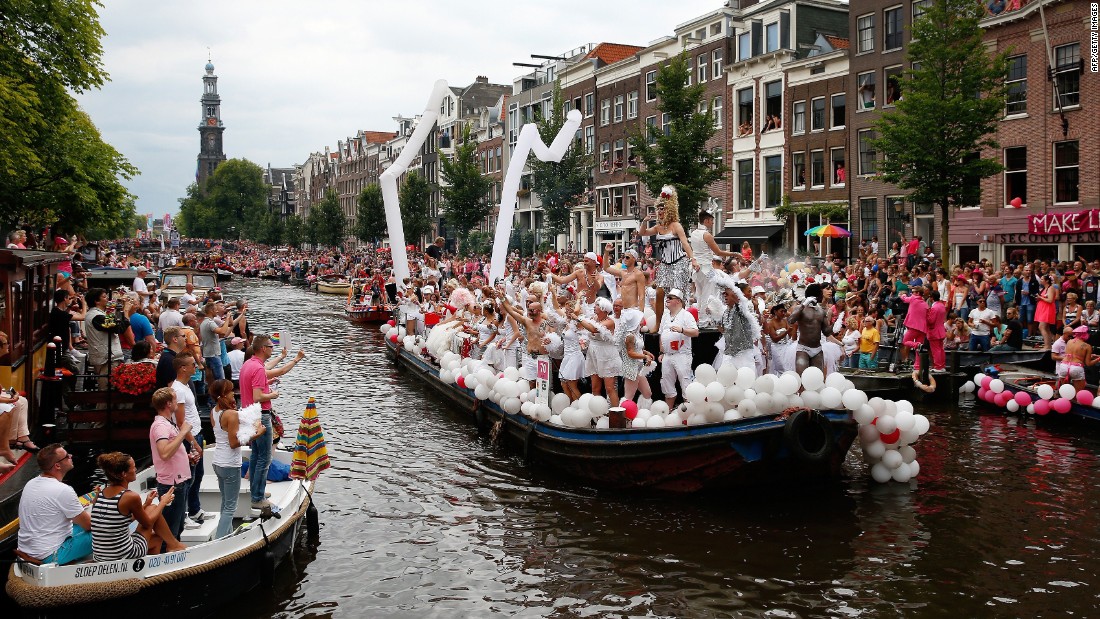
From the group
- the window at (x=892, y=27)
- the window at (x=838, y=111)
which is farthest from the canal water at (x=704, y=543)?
the window at (x=838, y=111)

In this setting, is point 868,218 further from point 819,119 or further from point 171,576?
point 171,576

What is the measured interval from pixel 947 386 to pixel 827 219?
18.6 meters

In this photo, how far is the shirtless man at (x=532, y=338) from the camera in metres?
13.4

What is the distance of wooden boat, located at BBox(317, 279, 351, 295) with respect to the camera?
56.1 m

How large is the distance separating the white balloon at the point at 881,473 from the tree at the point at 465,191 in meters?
47.3

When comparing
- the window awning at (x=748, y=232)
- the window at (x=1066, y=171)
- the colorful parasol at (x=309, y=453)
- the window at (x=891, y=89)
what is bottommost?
the colorful parasol at (x=309, y=453)

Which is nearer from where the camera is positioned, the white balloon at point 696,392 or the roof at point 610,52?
the white balloon at point 696,392

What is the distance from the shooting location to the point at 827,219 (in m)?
35.7

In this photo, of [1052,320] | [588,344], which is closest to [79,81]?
[588,344]

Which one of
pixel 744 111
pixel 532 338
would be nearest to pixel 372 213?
pixel 744 111

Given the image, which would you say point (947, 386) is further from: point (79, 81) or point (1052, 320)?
point (79, 81)

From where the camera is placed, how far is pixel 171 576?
24.6 feet

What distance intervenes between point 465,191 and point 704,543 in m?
49.2

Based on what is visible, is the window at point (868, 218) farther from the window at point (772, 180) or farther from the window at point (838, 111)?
the window at point (772, 180)
